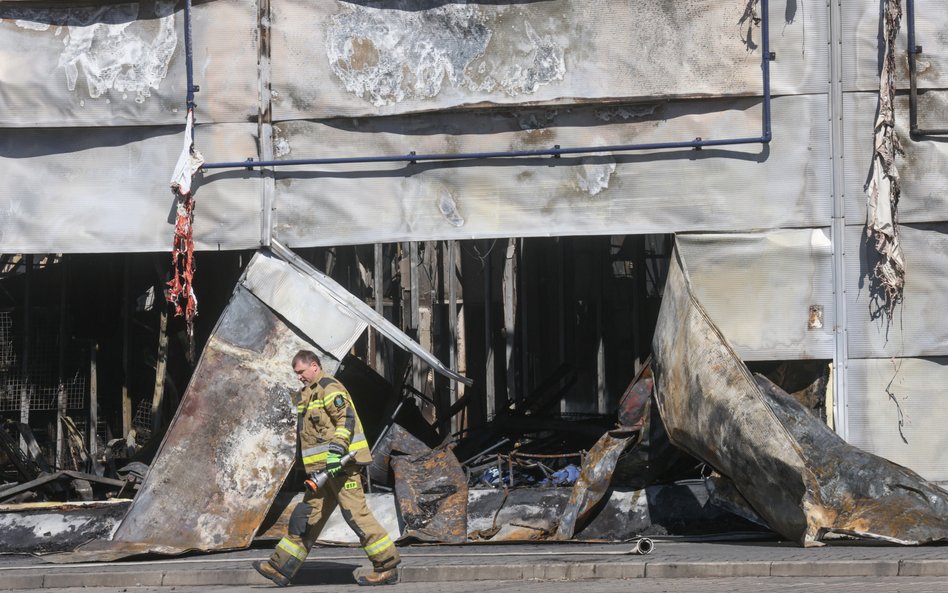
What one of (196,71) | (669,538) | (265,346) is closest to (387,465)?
(265,346)

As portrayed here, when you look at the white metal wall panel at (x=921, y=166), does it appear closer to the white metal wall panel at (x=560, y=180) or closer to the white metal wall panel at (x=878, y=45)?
the white metal wall panel at (x=878, y=45)

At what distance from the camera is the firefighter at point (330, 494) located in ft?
27.8

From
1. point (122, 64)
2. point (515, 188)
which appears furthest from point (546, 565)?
point (122, 64)

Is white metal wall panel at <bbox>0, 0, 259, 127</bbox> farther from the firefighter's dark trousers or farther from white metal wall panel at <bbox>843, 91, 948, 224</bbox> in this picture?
white metal wall panel at <bbox>843, 91, 948, 224</bbox>

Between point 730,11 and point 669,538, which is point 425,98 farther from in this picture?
point 669,538

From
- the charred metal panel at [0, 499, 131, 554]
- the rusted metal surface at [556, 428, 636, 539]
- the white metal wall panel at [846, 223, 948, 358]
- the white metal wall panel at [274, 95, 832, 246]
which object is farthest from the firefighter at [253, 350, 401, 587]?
the white metal wall panel at [846, 223, 948, 358]

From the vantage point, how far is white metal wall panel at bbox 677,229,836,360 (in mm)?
10180

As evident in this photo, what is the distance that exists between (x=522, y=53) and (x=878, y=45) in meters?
2.80

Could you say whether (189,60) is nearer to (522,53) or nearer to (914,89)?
(522,53)

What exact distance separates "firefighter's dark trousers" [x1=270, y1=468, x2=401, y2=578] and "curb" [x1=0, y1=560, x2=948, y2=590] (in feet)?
1.20

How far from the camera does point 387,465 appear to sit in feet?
35.3

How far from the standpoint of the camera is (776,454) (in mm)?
8828

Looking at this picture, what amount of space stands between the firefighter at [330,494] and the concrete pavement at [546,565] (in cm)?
37

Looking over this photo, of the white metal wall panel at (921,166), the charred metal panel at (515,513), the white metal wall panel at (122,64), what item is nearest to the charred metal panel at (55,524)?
the charred metal panel at (515,513)
